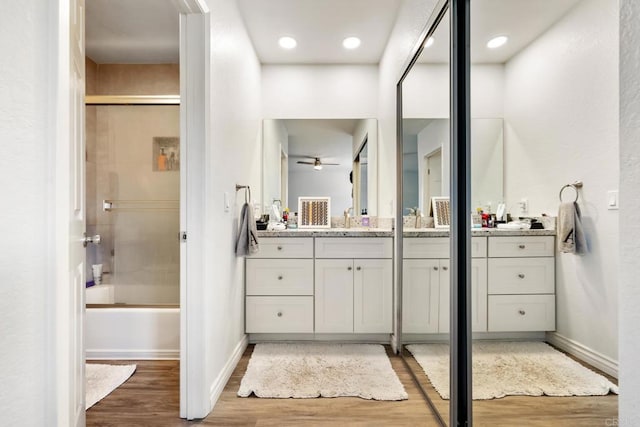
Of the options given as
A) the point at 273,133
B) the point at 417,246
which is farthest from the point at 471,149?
the point at 273,133

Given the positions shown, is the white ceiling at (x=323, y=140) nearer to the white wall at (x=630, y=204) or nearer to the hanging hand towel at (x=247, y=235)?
the hanging hand towel at (x=247, y=235)

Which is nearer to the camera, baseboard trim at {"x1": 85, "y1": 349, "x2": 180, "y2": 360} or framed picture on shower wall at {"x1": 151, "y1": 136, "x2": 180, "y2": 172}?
baseboard trim at {"x1": 85, "y1": 349, "x2": 180, "y2": 360}

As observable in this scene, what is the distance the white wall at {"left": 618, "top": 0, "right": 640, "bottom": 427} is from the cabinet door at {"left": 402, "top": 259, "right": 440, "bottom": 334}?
107cm

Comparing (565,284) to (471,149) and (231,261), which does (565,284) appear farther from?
(231,261)

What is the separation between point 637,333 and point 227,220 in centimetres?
190

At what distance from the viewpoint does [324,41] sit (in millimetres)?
2783

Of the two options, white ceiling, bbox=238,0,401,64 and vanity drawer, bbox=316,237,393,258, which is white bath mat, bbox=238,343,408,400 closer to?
vanity drawer, bbox=316,237,393,258

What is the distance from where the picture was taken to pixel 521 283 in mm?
975

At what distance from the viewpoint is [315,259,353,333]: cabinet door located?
2.56 meters

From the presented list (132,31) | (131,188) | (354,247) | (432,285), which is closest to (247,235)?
(354,247)

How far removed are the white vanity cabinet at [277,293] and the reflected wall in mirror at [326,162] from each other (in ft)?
2.44

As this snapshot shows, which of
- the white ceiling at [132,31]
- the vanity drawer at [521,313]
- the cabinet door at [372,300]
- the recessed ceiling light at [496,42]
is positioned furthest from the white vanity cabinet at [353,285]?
the white ceiling at [132,31]

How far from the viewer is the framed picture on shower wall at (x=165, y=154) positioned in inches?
118

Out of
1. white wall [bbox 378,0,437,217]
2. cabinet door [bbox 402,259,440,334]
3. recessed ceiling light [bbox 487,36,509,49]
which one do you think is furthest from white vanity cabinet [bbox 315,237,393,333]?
recessed ceiling light [bbox 487,36,509,49]
